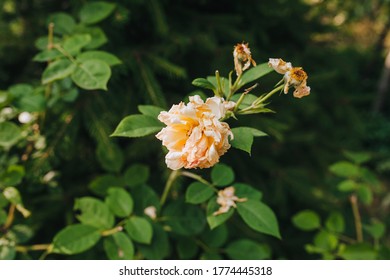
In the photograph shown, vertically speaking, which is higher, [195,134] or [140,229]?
[195,134]

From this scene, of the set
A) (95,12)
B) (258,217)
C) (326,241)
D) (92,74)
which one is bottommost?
(326,241)

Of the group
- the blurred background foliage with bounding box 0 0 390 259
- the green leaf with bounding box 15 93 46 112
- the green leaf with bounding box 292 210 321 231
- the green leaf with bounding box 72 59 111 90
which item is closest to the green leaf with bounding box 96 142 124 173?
the blurred background foliage with bounding box 0 0 390 259

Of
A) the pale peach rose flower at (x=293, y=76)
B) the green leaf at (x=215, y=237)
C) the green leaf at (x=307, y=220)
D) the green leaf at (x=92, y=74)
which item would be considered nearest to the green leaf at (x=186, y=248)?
the green leaf at (x=215, y=237)

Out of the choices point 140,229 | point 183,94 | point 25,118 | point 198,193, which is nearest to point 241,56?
point 198,193

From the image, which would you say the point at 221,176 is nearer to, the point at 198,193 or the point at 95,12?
the point at 198,193

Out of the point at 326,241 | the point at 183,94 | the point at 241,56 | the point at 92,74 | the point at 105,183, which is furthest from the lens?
the point at 183,94

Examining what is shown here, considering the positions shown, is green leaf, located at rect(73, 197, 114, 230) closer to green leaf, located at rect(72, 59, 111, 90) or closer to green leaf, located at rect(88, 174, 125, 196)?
green leaf, located at rect(88, 174, 125, 196)

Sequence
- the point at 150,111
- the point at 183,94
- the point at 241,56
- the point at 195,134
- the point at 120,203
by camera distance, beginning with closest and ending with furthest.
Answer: the point at 195,134
the point at 241,56
the point at 150,111
the point at 120,203
the point at 183,94
